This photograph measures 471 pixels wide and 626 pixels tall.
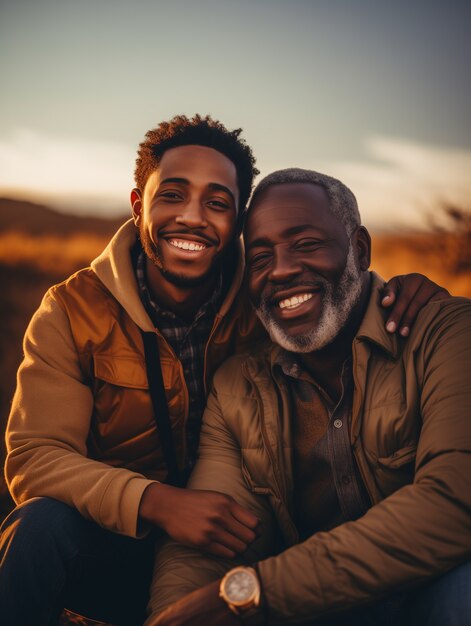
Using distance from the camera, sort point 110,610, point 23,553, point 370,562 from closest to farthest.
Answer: point 370,562
point 23,553
point 110,610

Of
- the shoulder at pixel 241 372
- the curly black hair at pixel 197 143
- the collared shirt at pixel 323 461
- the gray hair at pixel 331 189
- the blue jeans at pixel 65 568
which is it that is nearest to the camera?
the blue jeans at pixel 65 568

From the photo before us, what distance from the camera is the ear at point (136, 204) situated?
3502 mm

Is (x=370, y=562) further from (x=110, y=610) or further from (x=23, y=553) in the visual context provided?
(x=110, y=610)

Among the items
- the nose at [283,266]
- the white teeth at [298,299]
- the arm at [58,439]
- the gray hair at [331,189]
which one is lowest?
the arm at [58,439]

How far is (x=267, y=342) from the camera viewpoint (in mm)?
3145

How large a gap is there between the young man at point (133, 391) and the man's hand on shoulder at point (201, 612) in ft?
0.99

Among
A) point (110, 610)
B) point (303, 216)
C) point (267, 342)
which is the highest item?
point (303, 216)

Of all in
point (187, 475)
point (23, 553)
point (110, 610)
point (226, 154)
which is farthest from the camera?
point (226, 154)

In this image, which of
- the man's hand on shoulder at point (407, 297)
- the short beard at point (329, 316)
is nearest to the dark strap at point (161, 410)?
the short beard at point (329, 316)


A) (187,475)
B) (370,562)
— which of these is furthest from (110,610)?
(370,562)

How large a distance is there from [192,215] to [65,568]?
1.81 meters

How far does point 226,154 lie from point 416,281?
1.41 meters

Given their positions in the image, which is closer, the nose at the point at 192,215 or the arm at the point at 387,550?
the arm at the point at 387,550

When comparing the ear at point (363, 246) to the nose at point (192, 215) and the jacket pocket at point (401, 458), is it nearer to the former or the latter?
the nose at point (192, 215)
